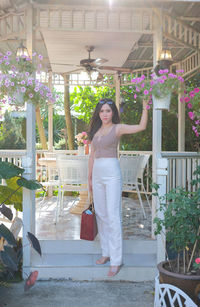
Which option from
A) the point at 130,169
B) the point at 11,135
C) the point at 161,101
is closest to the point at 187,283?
the point at 161,101

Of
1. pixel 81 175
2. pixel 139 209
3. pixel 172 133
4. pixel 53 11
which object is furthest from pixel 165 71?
pixel 172 133

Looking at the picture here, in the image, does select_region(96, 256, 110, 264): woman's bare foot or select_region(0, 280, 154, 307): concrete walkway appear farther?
select_region(96, 256, 110, 264): woman's bare foot

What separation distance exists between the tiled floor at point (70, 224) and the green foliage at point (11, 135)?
769cm

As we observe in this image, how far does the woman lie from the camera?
11.3 ft

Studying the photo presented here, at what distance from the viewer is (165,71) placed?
2963mm

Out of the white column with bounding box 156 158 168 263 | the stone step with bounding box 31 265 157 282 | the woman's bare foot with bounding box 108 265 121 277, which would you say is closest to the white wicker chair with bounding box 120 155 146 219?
the white column with bounding box 156 158 168 263

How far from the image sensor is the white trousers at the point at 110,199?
11.3ft

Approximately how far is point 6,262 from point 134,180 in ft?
10.2

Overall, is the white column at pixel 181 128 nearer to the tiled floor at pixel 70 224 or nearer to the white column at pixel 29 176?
the tiled floor at pixel 70 224

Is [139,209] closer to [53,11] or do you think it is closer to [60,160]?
[60,160]

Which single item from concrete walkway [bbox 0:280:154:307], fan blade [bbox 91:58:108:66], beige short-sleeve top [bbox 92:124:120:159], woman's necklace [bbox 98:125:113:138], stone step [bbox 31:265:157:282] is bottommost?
concrete walkway [bbox 0:280:154:307]

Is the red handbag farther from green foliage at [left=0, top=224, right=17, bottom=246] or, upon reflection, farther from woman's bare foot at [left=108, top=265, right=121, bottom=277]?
green foliage at [left=0, top=224, right=17, bottom=246]

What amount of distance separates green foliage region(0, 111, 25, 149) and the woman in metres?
10.8

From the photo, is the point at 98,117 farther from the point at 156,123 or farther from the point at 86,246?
the point at 86,246
